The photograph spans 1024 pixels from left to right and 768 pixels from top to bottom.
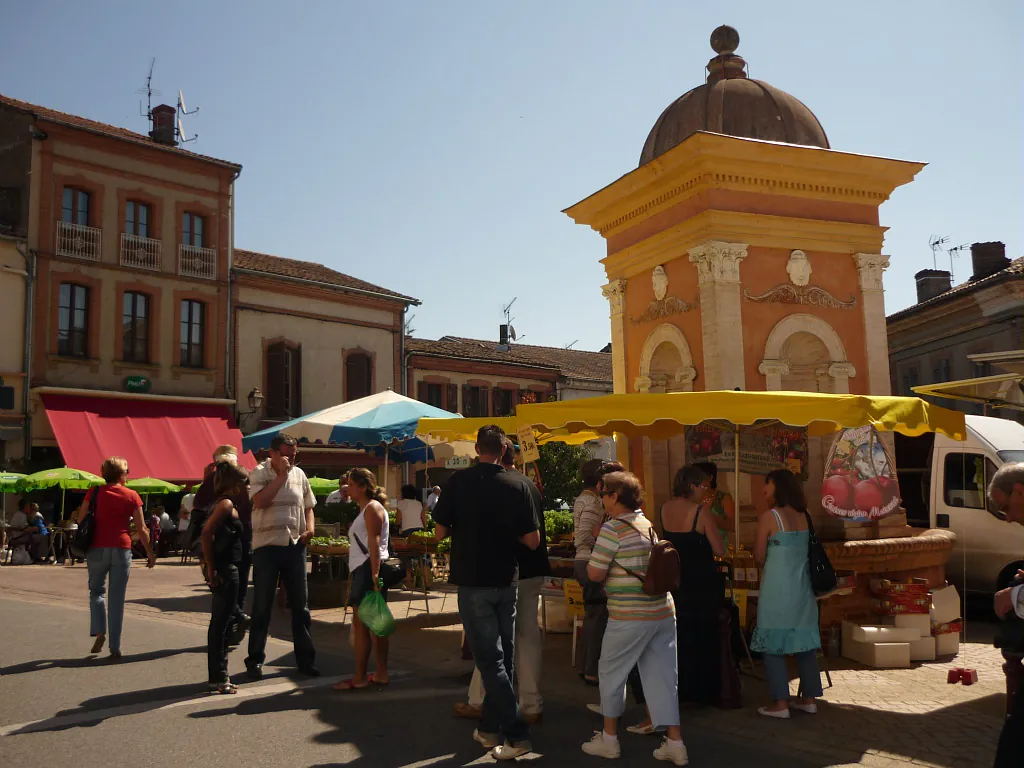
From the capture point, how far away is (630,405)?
7.39 metres

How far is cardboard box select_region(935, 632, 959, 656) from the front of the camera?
799 cm

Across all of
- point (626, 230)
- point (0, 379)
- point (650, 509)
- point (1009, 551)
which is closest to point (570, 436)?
point (650, 509)

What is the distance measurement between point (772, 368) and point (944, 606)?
3700 mm

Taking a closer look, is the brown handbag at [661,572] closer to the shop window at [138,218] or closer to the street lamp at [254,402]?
the street lamp at [254,402]

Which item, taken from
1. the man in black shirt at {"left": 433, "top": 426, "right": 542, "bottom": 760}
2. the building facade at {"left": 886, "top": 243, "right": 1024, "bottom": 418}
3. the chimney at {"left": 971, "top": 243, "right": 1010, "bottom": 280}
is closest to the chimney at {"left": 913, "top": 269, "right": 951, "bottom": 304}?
the building facade at {"left": 886, "top": 243, "right": 1024, "bottom": 418}

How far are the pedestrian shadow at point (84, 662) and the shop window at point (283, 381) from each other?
65.2 feet

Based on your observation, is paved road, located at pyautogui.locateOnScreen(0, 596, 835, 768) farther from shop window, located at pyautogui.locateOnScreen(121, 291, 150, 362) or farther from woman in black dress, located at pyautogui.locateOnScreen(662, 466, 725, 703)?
shop window, located at pyautogui.locateOnScreen(121, 291, 150, 362)

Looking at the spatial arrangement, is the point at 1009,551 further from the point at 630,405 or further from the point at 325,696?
the point at 325,696

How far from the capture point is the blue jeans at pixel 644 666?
16.2 ft

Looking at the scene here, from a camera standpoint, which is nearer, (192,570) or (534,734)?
(534,734)

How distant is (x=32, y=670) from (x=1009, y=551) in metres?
10.2

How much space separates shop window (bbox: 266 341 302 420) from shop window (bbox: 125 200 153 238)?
4.84 meters

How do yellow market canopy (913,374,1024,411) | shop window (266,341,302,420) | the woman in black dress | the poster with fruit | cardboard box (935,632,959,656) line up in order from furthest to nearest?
shop window (266,341,302,420)
yellow market canopy (913,374,1024,411)
cardboard box (935,632,959,656)
the poster with fruit
the woman in black dress

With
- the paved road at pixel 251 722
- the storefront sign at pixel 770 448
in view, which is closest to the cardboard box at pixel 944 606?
the storefront sign at pixel 770 448
